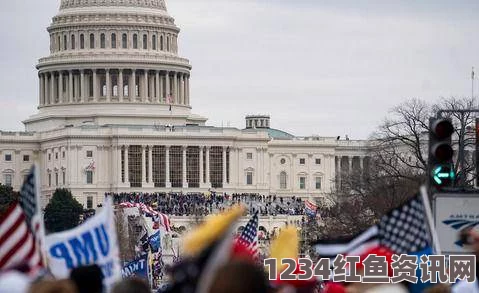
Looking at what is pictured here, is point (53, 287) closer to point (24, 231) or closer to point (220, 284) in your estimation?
point (220, 284)

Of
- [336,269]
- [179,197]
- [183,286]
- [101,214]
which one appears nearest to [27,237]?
[101,214]

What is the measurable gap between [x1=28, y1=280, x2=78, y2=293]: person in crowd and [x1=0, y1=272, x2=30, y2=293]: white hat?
10 centimetres

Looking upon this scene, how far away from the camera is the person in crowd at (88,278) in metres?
17.0

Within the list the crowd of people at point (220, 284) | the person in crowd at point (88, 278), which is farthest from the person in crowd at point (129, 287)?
the person in crowd at point (88, 278)

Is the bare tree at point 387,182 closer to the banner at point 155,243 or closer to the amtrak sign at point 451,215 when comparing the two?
the banner at point 155,243

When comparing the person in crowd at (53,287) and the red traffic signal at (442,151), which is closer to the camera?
the person in crowd at (53,287)

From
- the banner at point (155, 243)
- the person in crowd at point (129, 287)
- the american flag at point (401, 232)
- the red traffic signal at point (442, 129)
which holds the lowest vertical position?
the banner at point (155, 243)

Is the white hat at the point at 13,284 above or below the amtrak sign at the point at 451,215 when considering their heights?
below

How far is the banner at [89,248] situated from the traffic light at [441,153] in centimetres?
809

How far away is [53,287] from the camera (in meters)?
15.6

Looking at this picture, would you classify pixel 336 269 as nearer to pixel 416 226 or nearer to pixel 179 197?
pixel 416 226

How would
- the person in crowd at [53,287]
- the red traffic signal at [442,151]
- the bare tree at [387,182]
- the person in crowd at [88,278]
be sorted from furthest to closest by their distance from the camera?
the bare tree at [387,182]
the red traffic signal at [442,151]
the person in crowd at [88,278]
the person in crowd at [53,287]

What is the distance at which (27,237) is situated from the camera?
18.6m

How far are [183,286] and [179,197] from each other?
561 feet
